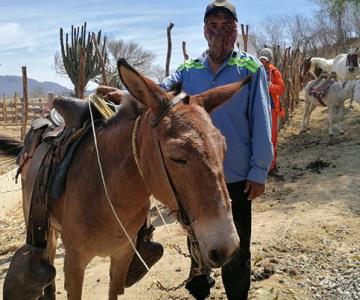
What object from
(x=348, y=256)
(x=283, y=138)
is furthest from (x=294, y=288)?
(x=283, y=138)

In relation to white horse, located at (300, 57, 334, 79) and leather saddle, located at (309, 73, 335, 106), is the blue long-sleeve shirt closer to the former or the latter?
leather saddle, located at (309, 73, 335, 106)

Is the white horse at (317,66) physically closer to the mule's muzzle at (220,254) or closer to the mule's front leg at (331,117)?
the mule's front leg at (331,117)

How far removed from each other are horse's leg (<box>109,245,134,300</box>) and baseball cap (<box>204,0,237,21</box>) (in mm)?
1697

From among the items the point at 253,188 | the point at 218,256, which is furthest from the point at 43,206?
the point at 218,256

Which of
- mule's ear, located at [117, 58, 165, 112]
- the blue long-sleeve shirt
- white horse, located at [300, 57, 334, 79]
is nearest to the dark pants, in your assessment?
the blue long-sleeve shirt

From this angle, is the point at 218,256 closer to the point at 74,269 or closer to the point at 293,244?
the point at 74,269

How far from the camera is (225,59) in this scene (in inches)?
115

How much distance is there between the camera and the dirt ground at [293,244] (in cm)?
398

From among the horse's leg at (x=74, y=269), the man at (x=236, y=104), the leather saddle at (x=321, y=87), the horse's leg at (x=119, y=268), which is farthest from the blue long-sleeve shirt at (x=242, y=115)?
the leather saddle at (x=321, y=87)

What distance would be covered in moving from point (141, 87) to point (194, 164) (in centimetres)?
49

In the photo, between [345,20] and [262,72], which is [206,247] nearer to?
[262,72]

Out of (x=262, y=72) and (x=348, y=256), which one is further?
(x=348, y=256)

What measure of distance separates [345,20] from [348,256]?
44.9 meters

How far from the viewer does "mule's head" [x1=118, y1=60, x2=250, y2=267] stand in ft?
5.95
